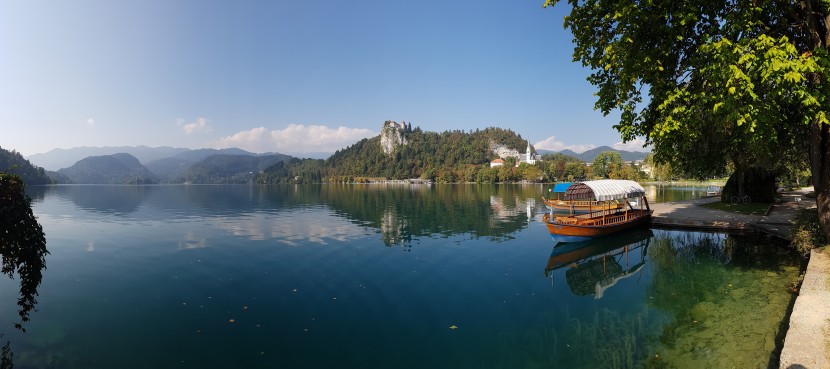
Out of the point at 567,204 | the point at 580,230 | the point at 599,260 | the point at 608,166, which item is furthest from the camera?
the point at 608,166

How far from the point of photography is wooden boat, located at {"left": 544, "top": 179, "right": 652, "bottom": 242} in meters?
27.8

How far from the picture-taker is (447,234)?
1337 inches

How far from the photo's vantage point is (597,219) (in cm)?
3194

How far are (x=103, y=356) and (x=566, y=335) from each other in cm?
1392

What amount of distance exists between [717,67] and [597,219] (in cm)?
2215

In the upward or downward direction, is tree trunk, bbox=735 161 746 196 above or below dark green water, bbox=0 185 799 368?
above

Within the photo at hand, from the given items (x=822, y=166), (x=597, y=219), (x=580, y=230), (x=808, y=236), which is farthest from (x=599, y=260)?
(x=822, y=166)

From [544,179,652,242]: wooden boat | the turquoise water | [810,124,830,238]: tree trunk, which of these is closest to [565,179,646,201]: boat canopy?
[544,179,652,242]: wooden boat

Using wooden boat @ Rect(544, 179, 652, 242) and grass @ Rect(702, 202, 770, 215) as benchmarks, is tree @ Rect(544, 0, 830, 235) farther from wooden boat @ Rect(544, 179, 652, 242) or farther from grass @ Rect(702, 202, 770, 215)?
grass @ Rect(702, 202, 770, 215)

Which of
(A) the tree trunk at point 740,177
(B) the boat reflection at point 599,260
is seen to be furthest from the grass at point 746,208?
(B) the boat reflection at point 599,260

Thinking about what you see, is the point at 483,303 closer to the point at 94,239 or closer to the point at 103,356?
the point at 103,356

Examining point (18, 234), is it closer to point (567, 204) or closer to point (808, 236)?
point (808, 236)

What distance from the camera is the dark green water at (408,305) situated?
35.6ft

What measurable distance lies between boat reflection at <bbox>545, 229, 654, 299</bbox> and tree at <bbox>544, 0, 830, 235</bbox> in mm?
6789
